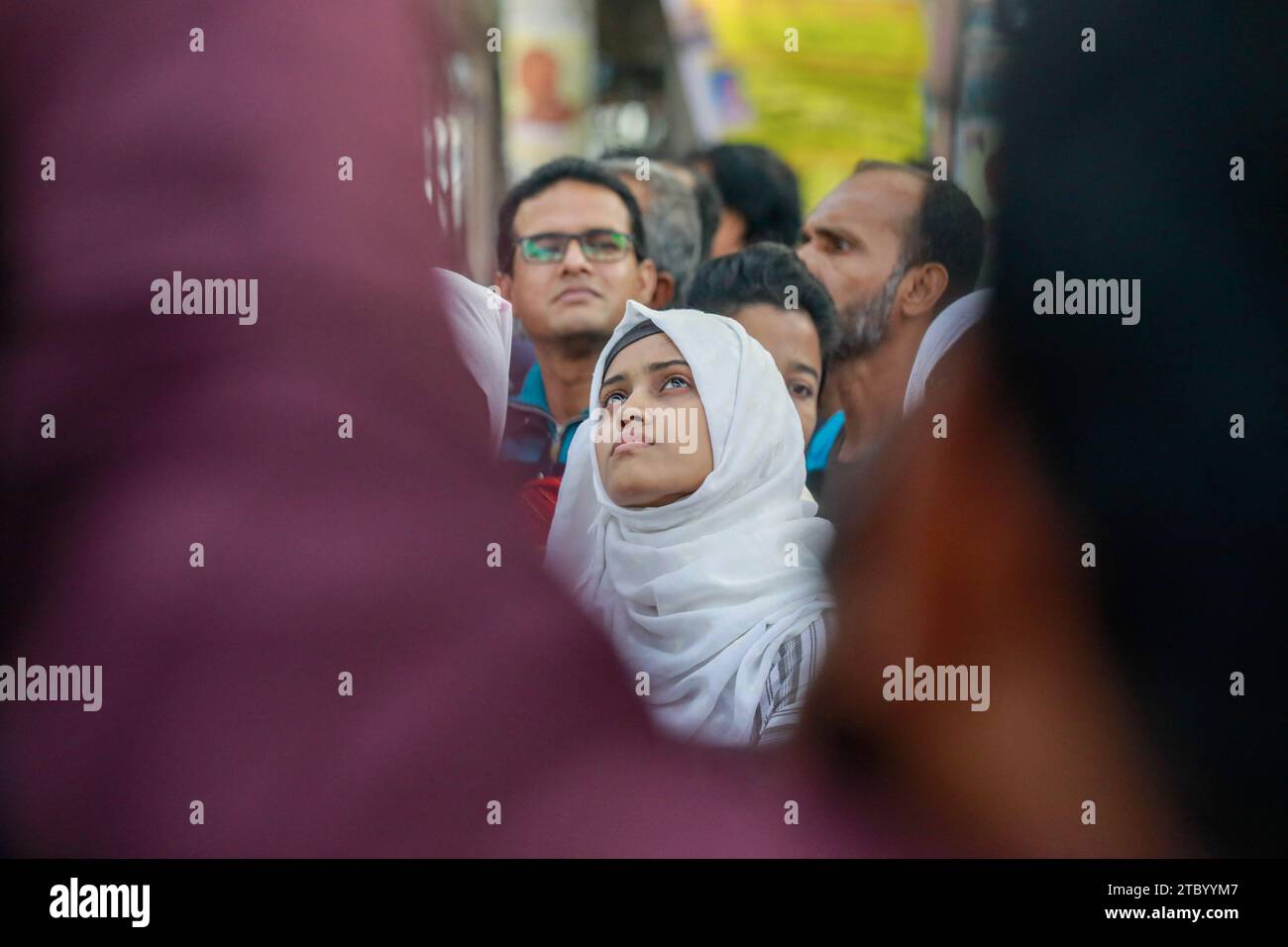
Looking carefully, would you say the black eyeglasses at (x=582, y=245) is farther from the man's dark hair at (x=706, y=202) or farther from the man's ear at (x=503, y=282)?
the man's dark hair at (x=706, y=202)

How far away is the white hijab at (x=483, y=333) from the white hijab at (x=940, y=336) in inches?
35.6

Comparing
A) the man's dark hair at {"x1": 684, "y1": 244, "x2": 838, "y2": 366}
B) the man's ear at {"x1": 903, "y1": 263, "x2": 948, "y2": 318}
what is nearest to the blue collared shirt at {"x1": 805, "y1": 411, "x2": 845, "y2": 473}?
the man's dark hair at {"x1": 684, "y1": 244, "x2": 838, "y2": 366}

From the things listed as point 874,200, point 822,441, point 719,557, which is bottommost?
→ point 719,557

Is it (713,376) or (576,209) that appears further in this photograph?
(576,209)

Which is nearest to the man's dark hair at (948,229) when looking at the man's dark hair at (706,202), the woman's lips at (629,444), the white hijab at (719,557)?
the man's dark hair at (706,202)

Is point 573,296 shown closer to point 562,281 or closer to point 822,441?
point 562,281

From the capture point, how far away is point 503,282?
2871 millimetres

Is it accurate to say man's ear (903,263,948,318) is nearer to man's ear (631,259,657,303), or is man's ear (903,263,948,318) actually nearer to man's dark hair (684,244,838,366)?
man's dark hair (684,244,838,366)

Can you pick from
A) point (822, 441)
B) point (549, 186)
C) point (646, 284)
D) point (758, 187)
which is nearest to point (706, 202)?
point (758, 187)

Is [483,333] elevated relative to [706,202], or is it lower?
lower

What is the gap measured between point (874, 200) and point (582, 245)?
66 cm

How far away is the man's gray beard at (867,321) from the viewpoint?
2859 millimetres

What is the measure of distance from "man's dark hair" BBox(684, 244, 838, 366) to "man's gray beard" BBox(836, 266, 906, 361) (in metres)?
0.03

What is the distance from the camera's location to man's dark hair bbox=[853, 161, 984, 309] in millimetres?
2861
